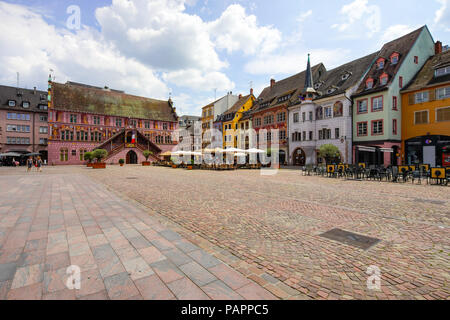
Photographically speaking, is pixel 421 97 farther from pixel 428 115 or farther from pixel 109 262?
pixel 109 262

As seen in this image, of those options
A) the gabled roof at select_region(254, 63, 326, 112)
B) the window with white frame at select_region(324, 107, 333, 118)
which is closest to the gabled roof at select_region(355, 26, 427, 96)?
the window with white frame at select_region(324, 107, 333, 118)

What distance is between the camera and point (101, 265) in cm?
343

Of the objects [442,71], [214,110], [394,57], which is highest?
[214,110]

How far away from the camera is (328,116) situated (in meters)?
31.7

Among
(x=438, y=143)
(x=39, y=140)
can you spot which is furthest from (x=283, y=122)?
(x=39, y=140)

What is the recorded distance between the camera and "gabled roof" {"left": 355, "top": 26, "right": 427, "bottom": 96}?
26.4 m

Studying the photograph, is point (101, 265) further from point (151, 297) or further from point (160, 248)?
point (151, 297)

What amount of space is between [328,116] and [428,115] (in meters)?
10.6

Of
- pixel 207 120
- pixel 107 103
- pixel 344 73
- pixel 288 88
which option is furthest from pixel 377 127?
pixel 107 103

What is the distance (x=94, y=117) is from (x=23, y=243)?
170ft

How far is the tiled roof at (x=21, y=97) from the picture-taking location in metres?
49.6

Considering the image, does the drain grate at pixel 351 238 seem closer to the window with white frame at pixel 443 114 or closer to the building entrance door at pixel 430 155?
the building entrance door at pixel 430 155

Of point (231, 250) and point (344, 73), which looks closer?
point (231, 250)

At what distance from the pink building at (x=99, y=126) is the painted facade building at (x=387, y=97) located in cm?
4013
